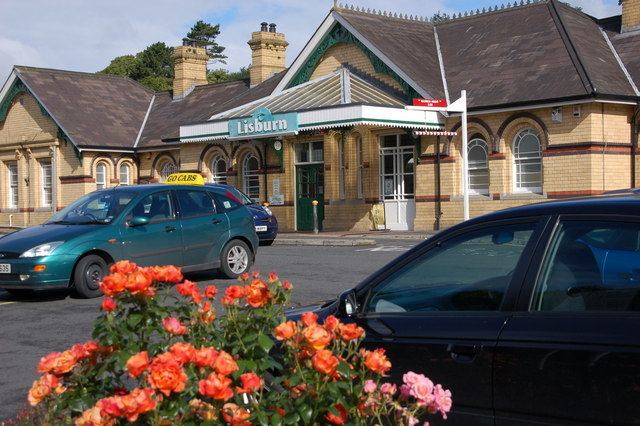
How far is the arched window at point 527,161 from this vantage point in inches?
977

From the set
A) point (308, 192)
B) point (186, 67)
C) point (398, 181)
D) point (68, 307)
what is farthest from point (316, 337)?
point (186, 67)

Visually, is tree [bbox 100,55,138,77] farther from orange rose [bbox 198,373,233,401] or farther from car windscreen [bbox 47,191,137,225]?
orange rose [bbox 198,373,233,401]

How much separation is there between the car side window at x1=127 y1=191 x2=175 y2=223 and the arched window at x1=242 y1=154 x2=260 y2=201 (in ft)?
61.3

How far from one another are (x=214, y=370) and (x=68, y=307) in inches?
376

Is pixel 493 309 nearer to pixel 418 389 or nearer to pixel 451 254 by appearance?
pixel 451 254

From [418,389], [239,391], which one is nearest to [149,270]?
[239,391]

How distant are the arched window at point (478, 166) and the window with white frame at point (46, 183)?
20492mm

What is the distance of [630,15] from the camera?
1049 inches

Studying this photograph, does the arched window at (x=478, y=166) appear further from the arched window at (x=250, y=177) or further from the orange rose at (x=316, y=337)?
the orange rose at (x=316, y=337)

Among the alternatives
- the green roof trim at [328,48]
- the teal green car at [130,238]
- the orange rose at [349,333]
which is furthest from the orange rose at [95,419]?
the green roof trim at [328,48]

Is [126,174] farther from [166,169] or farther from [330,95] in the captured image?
[330,95]

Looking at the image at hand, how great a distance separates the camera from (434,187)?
87.3ft

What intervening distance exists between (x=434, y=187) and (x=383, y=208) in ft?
6.69

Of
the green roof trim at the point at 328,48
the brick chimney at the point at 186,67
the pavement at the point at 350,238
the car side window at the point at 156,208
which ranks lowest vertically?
the pavement at the point at 350,238
